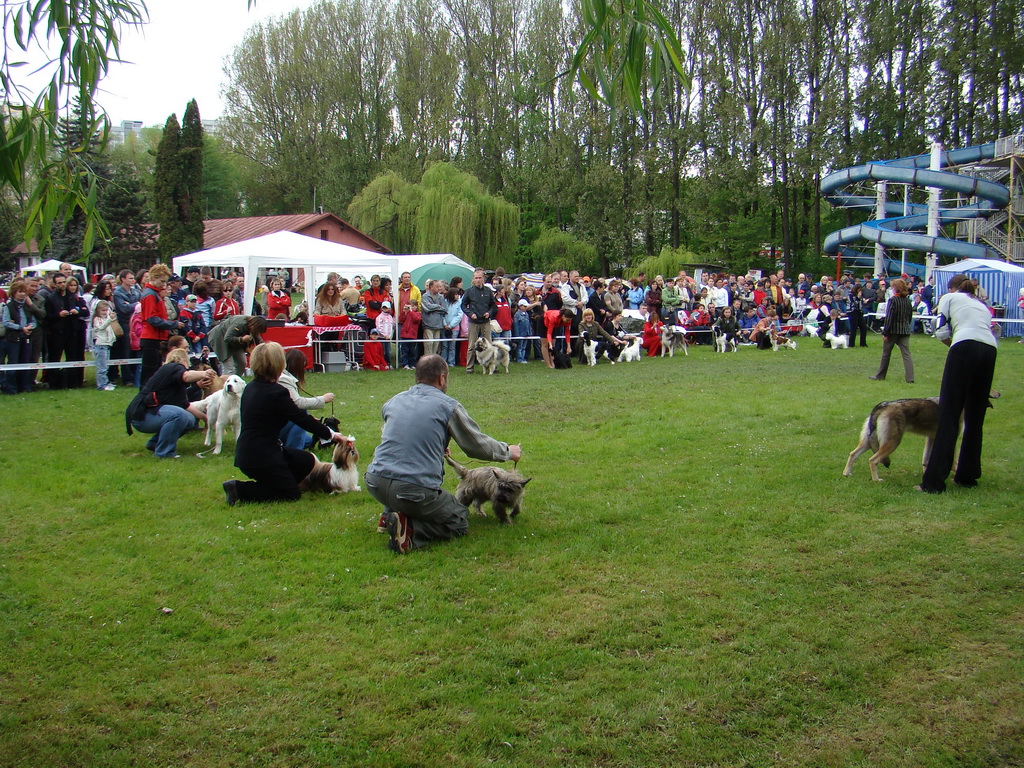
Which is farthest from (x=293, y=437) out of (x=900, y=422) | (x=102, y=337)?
(x=102, y=337)

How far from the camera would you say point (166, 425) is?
833 cm

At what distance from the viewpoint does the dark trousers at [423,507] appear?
5457 millimetres

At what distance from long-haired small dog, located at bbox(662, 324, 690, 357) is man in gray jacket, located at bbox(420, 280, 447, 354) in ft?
19.0

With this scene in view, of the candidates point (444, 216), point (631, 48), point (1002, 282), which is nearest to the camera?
point (631, 48)

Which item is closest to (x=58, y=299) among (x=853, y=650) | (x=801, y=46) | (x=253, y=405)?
(x=253, y=405)

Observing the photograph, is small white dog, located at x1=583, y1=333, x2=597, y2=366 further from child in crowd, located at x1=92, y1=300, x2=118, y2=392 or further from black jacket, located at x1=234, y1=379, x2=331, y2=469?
black jacket, located at x1=234, y1=379, x2=331, y2=469

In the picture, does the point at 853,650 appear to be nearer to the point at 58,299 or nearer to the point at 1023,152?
the point at 58,299

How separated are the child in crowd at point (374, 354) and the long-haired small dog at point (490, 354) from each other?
207cm

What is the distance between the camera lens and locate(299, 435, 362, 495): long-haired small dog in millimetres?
6961

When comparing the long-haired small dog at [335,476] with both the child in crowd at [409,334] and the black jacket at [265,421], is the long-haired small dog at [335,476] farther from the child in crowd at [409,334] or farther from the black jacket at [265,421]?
the child in crowd at [409,334]

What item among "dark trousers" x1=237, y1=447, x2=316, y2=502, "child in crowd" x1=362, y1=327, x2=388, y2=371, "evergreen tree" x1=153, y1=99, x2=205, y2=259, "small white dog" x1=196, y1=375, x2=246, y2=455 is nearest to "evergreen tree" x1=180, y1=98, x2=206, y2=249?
"evergreen tree" x1=153, y1=99, x2=205, y2=259

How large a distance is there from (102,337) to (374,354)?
16.8 ft

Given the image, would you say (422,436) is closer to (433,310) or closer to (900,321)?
(900,321)

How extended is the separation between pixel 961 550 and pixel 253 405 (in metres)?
5.44
